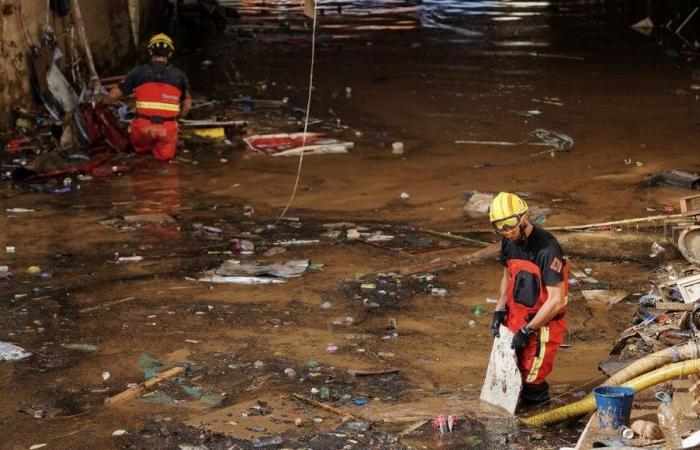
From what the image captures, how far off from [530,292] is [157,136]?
7829mm

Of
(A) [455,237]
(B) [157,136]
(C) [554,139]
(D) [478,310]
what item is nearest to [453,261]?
(A) [455,237]

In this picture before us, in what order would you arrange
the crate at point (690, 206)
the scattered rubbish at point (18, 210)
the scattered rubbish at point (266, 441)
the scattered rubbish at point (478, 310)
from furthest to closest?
1. the scattered rubbish at point (18, 210)
2. the crate at point (690, 206)
3. the scattered rubbish at point (478, 310)
4. the scattered rubbish at point (266, 441)

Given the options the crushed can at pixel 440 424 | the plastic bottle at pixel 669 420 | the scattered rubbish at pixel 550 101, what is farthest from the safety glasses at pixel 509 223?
the scattered rubbish at pixel 550 101

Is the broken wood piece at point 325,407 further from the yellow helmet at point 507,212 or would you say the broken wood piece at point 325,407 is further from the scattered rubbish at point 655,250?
the scattered rubbish at point 655,250

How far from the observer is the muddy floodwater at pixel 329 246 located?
745cm

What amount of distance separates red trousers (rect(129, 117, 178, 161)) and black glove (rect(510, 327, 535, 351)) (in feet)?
25.8

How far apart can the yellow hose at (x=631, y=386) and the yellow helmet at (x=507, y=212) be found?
1084 millimetres

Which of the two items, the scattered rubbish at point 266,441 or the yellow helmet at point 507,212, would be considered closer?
the scattered rubbish at point 266,441

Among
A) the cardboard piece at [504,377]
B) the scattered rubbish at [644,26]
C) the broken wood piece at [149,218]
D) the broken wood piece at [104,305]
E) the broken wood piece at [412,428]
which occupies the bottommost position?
the scattered rubbish at [644,26]

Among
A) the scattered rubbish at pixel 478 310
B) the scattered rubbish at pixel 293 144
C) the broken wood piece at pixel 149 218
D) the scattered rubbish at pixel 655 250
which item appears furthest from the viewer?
the scattered rubbish at pixel 293 144

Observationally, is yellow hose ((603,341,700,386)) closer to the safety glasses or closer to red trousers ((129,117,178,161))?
the safety glasses

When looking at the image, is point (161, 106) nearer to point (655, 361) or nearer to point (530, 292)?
point (530, 292)

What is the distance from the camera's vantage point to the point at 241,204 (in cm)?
1218

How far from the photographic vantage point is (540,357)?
22.6 feet
